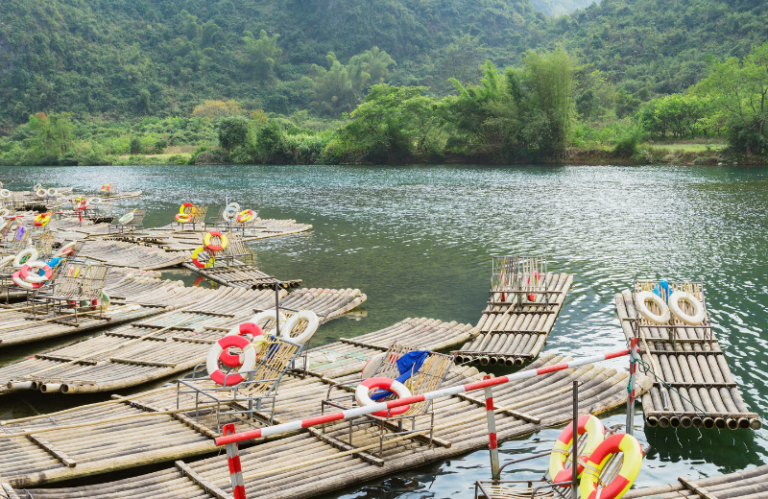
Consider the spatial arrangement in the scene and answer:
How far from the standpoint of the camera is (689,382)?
30.9 ft

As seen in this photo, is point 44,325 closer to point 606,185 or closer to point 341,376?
point 341,376

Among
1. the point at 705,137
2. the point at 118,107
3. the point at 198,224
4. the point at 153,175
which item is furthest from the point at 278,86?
the point at 198,224

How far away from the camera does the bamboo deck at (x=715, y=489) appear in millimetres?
6328

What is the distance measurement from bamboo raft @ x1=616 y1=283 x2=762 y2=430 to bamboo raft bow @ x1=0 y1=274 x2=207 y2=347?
34.3ft

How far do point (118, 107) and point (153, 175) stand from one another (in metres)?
65.4

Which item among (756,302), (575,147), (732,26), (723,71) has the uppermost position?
(732,26)

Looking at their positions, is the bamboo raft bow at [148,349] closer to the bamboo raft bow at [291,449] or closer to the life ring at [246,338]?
the bamboo raft bow at [291,449]

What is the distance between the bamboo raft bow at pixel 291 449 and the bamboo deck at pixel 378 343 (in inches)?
44.5

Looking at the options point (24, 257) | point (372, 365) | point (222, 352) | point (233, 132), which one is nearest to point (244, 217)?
point (24, 257)

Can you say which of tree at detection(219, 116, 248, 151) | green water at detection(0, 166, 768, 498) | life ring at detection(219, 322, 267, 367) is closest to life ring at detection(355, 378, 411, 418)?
green water at detection(0, 166, 768, 498)

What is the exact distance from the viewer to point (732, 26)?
9062 centimetres

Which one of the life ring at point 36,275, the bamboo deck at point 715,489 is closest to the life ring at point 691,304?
the bamboo deck at point 715,489

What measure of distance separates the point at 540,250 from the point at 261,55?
141962 millimetres

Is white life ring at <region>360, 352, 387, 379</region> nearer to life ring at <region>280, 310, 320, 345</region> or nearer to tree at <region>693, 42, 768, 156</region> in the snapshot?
life ring at <region>280, 310, 320, 345</region>
